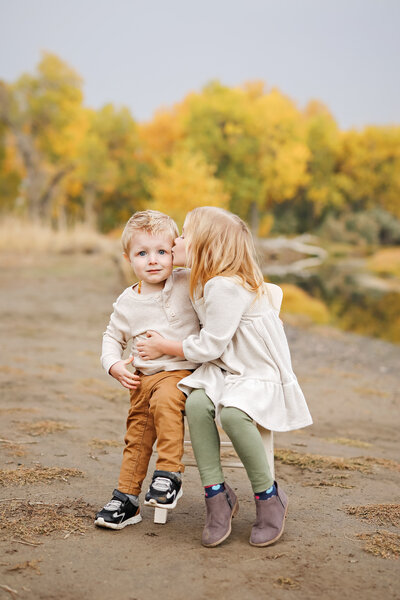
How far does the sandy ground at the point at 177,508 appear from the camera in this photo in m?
2.05

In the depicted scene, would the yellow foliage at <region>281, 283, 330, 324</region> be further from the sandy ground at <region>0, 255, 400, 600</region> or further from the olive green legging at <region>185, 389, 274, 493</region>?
the olive green legging at <region>185, 389, 274, 493</region>

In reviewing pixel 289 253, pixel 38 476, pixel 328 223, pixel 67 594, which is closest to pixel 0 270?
pixel 38 476

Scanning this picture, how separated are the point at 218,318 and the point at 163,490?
66cm

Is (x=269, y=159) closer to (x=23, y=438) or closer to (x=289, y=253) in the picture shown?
(x=289, y=253)

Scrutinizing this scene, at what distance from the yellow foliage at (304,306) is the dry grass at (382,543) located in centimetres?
913

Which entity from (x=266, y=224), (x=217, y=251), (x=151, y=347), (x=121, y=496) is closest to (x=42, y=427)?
(x=121, y=496)

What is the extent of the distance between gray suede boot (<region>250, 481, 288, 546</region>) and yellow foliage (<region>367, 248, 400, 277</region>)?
21.0 metres

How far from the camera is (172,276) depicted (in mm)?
2744

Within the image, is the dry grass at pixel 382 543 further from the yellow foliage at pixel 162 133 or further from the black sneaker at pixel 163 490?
the yellow foliage at pixel 162 133

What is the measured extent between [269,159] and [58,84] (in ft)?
35.3

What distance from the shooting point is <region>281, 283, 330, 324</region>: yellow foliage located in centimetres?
1223

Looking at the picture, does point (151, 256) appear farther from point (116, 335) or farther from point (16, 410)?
point (16, 410)

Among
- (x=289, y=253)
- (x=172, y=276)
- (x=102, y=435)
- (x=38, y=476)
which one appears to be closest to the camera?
(x=172, y=276)

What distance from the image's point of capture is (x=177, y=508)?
282 centimetres
